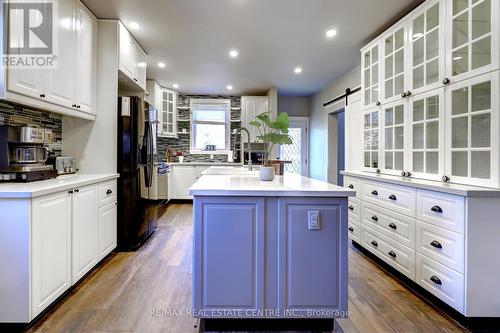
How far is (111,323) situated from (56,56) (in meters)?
2.18

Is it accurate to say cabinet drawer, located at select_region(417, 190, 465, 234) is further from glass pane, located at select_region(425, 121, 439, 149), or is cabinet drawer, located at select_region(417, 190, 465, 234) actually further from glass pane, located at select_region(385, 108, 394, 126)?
glass pane, located at select_region(385, 108, 394, 126)

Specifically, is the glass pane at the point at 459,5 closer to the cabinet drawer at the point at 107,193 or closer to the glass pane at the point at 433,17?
the glass pane at the point at 433,17

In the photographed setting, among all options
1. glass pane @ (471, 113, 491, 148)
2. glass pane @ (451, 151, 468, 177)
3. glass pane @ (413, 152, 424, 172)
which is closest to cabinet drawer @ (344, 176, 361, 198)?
glass pane @ (413, 152, 424, 172)

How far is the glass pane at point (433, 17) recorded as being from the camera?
2.29 metres

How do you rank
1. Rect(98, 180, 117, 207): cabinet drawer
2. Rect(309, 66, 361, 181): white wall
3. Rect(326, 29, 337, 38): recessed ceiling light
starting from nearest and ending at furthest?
Rect(98, 180, 117, 207): cabinet drawer
Rect(326, 29, 337, 38): recessed ceiling light
Rect(309, 66, 361, 181): white wall

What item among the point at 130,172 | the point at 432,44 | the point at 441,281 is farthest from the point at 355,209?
the point at 130,172

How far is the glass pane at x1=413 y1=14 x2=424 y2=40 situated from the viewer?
247 cm

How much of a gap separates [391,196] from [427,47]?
A: 135 centimetres

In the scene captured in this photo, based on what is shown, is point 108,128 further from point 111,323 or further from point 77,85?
point 111,323

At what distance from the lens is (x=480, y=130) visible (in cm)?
191

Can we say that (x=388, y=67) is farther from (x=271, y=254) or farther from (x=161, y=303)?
(x=161, y=303)

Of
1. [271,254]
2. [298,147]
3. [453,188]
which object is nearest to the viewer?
[271,254]

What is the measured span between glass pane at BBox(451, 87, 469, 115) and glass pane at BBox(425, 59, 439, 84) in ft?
0.86

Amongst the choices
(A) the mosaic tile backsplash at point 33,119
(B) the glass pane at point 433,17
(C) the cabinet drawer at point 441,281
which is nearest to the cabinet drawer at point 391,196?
(C) the cabinet drawer at point 441,281
